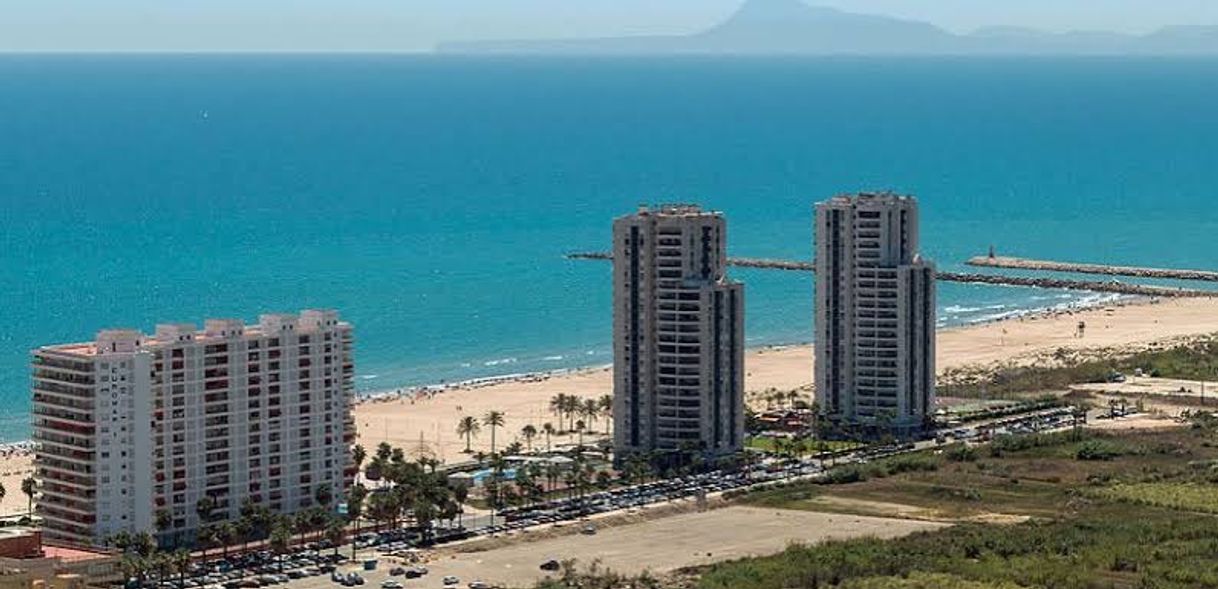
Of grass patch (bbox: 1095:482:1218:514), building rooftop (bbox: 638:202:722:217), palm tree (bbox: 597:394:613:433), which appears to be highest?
building rooftop (bbox: 638:202:722:217)

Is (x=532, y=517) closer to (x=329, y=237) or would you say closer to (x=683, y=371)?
(x=683, y=371)

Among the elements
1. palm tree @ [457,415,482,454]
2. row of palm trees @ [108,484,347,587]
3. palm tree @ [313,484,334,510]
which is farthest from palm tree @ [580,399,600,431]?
row of palm trees @ [108,484,347,587]

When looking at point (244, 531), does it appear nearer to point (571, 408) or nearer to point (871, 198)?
point (571, 408)

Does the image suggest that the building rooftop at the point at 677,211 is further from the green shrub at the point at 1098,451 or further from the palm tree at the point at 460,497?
the palm tree at the point at 460,497

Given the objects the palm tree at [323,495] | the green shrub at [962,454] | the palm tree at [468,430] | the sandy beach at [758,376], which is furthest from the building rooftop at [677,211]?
the palm tree at [323,495]

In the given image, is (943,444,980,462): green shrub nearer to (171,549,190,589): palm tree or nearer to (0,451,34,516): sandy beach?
(171,549,190,589): palm tree
